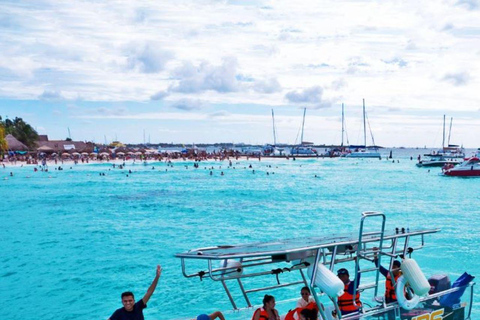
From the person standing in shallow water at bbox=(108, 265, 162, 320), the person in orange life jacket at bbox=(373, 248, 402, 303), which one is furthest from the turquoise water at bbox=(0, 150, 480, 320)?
the person standing in shallow water at bbox=(108, 265, 162, 320)

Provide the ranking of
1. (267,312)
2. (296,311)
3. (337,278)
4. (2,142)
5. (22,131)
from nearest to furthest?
(337,278) < (267,312) < (296,311) < (2,142) < (22,131)

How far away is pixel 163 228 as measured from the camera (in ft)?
102

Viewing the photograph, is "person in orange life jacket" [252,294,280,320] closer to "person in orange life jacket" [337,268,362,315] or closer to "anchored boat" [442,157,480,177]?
"person in orange life jacket" [337,268,362,315]

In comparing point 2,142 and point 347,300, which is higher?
point 2,142

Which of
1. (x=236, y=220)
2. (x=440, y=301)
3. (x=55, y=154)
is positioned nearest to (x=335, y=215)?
(x=236, y=220)

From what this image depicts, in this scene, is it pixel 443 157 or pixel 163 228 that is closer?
pixel 163 228

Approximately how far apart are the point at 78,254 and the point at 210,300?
978 cm

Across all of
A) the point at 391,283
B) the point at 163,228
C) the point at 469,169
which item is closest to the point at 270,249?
the point at 391,283

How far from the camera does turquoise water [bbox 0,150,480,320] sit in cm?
1717

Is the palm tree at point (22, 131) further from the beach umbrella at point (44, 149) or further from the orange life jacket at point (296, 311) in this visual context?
the orange life jacket at point (296, 311)

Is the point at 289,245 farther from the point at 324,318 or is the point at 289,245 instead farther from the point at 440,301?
the point at 440,301

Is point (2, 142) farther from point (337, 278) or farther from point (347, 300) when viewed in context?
point (337, 278)

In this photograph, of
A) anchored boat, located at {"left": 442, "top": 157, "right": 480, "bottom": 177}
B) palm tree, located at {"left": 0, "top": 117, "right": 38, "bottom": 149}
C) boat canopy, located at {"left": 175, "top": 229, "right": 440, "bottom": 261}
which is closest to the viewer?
boat canopy, located at {"left": 175, "top": 229, "right": 440, "bottom": 261}

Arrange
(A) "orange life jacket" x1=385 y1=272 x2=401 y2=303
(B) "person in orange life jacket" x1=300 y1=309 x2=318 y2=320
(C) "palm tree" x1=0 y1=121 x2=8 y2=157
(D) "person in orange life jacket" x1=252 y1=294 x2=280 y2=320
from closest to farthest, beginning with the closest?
(B) "person in orange life jacket" x1=300 y1=309 x2=318 y2=320 < (D) "person in orange life jacket" x1=252 y1=294 x2=280 y2=320 < (A) "orange life jacket" x1=385 y1=272 x2=401 y2=303 < (C) "palm tree" x1=0 y1=121 x2=8 y2=157
